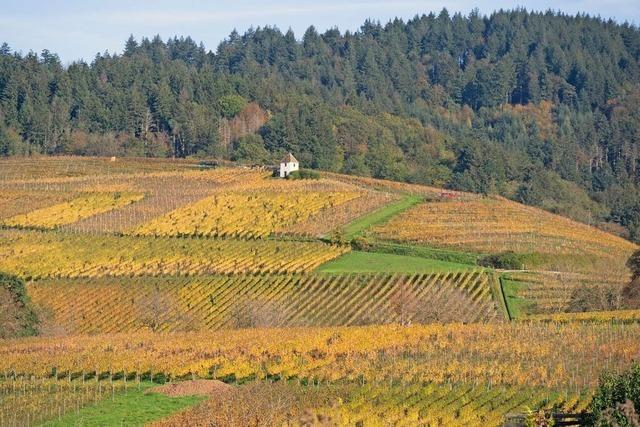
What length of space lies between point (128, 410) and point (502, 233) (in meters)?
38.3

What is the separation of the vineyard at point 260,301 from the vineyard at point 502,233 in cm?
765

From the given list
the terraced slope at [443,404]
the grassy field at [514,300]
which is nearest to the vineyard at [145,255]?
the grassy field at [514,300]

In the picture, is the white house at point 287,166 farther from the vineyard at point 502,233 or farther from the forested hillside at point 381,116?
the forested hillside at point 381,116

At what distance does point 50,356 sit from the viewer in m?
41.7

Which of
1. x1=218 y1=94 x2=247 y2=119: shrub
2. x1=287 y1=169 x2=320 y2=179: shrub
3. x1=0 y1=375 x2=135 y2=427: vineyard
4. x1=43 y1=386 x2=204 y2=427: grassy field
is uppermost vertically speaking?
x1=218 y1=94 x2=247 y2=119: shrub

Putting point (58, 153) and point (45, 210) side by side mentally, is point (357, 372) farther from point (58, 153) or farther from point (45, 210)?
point (58, 153)

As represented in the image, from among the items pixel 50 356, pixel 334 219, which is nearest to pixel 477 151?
pixel 334 219

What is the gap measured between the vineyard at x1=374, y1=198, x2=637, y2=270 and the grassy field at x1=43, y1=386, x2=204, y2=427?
30625 millimetres

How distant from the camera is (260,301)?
5416cm

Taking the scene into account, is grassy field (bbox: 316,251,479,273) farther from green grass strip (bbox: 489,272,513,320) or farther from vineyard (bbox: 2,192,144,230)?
vineyard (bbox: 2,192,144,230)

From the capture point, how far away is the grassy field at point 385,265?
58531 millimetres

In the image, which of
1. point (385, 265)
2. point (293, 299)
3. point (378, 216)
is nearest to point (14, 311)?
point (293, 299)

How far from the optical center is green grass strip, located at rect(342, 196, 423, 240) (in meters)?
67.7

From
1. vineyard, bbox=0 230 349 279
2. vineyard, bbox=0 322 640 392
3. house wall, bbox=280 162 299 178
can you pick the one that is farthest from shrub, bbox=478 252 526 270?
house wall, bbox=280 162 299 178
